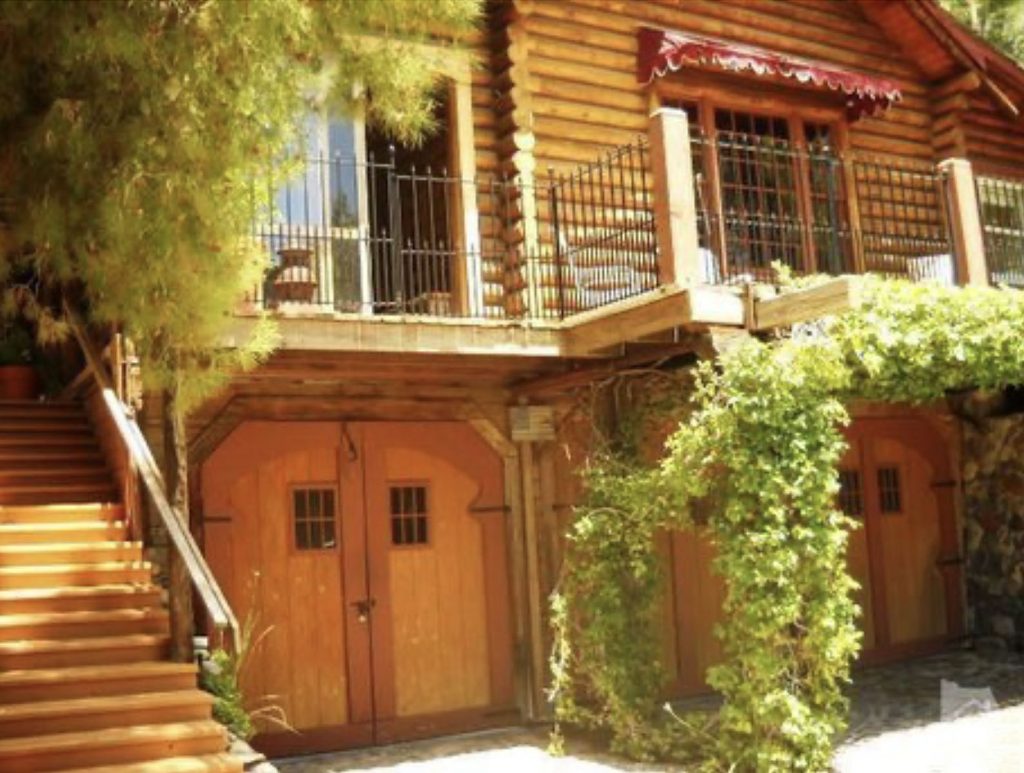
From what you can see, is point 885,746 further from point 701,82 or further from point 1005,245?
point 701,82

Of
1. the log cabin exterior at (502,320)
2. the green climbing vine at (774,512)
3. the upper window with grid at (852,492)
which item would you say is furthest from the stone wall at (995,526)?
the green climbing vine at (774,512)

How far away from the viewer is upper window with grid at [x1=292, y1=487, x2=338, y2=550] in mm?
9352

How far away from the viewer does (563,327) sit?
9086mm

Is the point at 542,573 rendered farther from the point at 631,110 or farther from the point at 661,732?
the point at 631,110

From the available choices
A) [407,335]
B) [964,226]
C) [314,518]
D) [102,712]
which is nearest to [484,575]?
[314,518]

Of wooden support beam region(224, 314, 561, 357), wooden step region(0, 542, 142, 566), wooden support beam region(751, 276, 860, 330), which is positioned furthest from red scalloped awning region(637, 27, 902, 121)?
wooden step region(0, 542, 142, 566)

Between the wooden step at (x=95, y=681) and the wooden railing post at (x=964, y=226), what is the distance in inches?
255

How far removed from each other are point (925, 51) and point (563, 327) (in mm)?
6569

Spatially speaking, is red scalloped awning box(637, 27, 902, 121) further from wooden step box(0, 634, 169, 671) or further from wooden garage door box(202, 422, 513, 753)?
wooden step box(0, 634, 169, 671)

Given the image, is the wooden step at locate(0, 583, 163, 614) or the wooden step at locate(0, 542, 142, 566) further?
the wooden step at locate(0, 542, 142, 566)

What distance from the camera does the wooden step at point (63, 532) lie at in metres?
7.63

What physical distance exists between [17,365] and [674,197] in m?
6.09

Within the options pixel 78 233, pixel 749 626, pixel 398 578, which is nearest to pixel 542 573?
pixel 398 578

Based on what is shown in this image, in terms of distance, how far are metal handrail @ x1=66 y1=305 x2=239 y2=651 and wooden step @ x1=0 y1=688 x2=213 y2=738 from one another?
1.39ft
